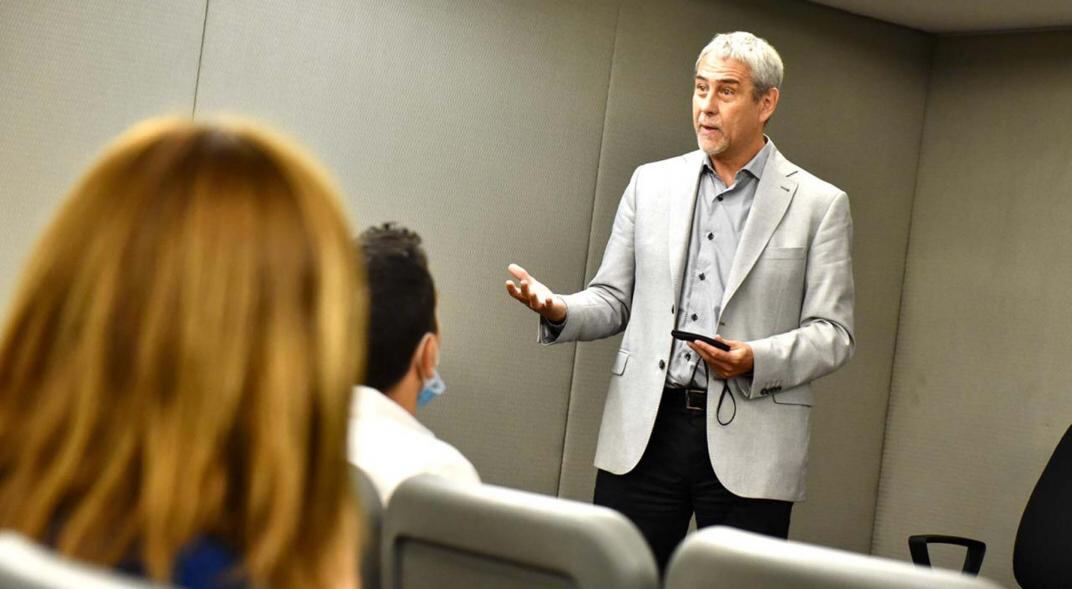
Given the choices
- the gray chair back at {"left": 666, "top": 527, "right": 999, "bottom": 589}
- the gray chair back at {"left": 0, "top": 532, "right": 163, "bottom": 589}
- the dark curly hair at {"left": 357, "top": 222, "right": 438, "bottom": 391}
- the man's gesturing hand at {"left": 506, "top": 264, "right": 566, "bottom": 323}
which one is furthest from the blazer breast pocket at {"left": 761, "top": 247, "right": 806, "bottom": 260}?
the gray chair back at {"left": 0, "top": 532, "right": 163, "bottom": 589}

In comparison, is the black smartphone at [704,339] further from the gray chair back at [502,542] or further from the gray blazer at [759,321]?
the gray chair back at [502,542]

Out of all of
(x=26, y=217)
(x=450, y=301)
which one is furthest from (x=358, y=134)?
(x=26, y=217)

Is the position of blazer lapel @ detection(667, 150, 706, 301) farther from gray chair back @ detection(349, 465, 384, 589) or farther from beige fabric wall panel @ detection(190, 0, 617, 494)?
gray chair back @ detection(349, 465, 384, 589)

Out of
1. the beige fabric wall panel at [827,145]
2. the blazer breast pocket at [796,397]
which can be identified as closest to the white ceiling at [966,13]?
the beige fabric wall panel at [827,145]

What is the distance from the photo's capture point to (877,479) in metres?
5.62

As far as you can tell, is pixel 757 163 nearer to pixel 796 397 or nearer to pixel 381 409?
pixel 796 397

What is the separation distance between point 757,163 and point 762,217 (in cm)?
18

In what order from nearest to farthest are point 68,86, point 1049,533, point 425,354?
point 425,354 < point 1049,533 < point 68,86

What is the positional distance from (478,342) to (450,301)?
6.9 inches

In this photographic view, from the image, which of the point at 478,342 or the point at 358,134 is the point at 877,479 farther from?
the point at 358,134

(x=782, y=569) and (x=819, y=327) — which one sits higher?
(x=819, y=327)

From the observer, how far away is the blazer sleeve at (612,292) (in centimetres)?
371

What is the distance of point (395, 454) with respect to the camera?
1.95 metres

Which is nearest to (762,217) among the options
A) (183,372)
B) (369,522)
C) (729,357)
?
(729,357)
